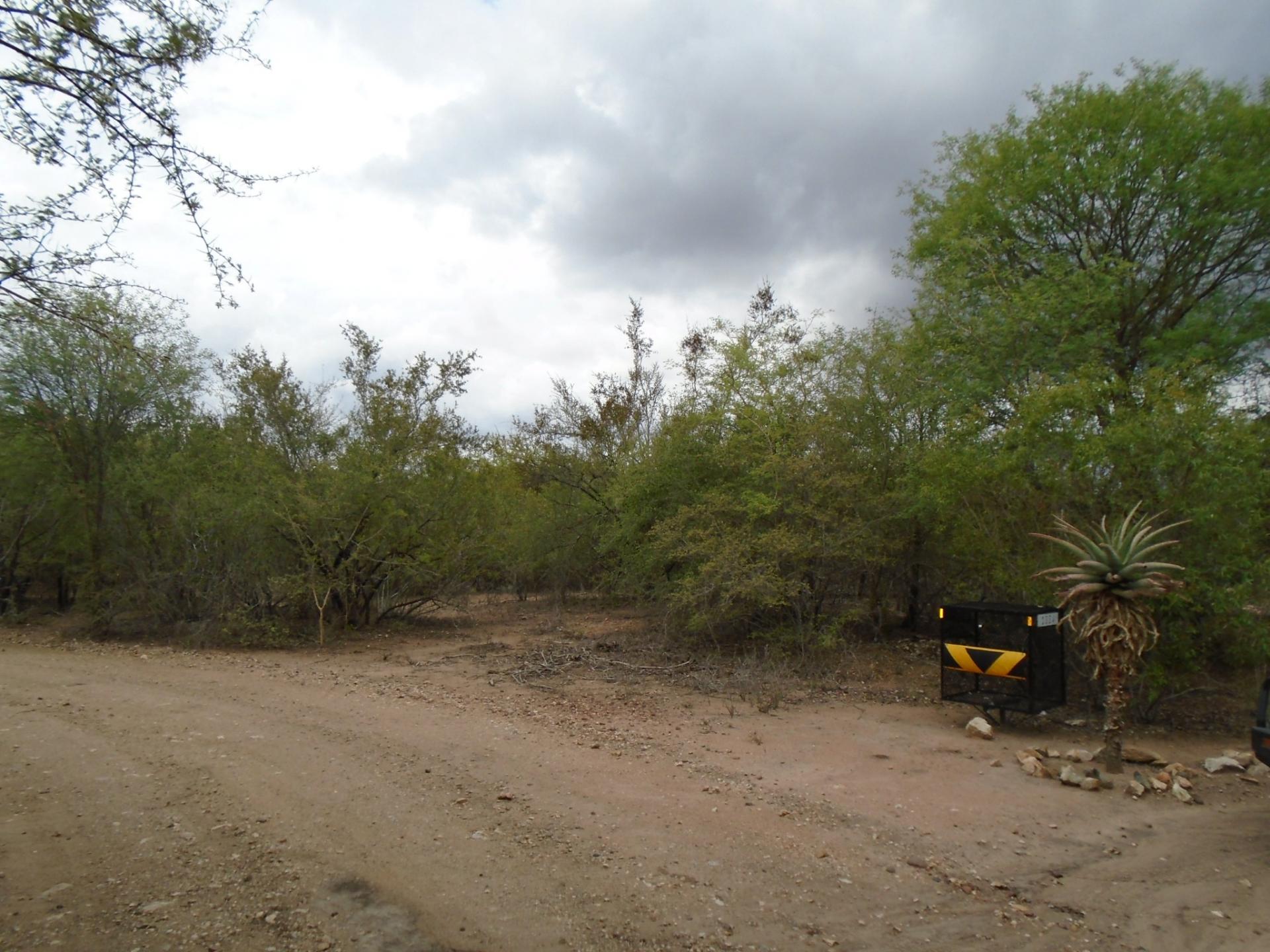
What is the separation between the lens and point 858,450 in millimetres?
13117

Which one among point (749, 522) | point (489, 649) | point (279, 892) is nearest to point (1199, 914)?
point (279, 892)

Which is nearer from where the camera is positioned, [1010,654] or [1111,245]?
[1010,654]

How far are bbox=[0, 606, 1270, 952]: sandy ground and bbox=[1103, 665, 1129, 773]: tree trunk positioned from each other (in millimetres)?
582

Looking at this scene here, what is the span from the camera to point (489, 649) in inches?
551

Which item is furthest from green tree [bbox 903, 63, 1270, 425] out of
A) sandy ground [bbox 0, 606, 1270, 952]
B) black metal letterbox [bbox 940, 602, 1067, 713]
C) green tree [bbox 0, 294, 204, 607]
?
green tree [bbox 0, 294, 204, 607]

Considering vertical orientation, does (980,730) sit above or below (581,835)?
above

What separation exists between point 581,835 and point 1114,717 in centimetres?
494

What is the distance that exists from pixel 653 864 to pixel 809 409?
9.75 meters

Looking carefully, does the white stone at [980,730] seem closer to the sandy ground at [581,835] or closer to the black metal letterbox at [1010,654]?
the sandy ground at [581,835]

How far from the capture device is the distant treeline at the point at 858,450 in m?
9.09

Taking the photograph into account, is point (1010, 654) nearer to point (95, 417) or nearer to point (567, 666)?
point (567, 666)

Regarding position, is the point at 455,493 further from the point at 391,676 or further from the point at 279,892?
the point at 279,892

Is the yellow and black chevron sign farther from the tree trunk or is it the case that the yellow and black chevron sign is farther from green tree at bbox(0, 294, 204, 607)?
green tree at bbox(0, 294, 204, 607)

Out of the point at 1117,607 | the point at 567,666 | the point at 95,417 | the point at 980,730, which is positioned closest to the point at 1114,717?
the point at 1117,607
